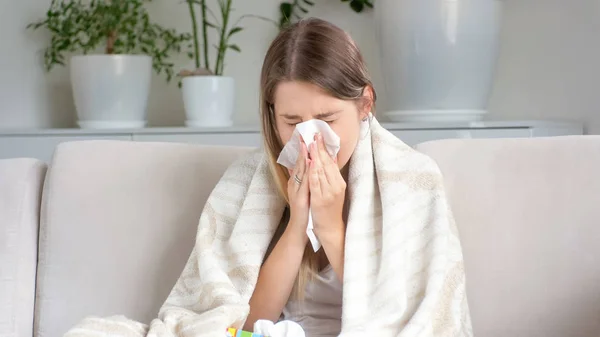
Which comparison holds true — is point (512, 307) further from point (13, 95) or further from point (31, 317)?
point (13, 95)

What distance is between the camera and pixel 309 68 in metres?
1.46

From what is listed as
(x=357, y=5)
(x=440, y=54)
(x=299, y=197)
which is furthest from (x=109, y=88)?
(x=299, y=197)

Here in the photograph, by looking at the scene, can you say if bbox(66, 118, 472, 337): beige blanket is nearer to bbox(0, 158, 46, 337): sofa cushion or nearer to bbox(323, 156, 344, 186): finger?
bbox(323, 156, 344, 186): finger

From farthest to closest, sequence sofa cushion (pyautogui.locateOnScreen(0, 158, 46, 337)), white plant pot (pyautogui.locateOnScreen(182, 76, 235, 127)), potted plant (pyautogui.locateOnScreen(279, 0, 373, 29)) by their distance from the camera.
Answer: potted plant (pyautogui.locateOnScreen(279, 0, 373, 29)) < white plant pot (pyautogui.locateOnScreen(182, 76, 235, 127)) < sofa cushion (pyautogui.locateOnScreen(0, 158, 46, 337))

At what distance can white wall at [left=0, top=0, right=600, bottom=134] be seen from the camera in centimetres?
260

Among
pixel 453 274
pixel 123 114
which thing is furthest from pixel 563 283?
pixel 123 114

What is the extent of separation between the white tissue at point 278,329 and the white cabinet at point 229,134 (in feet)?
3.61

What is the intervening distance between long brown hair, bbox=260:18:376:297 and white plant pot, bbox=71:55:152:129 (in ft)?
4.67

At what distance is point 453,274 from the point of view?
1470 millimetres

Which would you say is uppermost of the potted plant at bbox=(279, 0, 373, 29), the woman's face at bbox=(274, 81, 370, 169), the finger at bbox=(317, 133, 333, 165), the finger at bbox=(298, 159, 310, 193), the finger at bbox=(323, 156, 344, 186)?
the potted plant at bbox=(279, 0, 373, 29)

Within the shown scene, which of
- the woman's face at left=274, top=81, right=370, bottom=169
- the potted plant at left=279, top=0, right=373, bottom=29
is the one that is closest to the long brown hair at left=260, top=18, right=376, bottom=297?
the woman's face at left=274, top=81, right=370, bottom=169

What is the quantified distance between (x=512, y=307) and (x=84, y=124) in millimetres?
1778

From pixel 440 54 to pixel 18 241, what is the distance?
1.30m

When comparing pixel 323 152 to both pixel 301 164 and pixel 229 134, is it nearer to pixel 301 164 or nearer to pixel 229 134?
pixel 301 164
